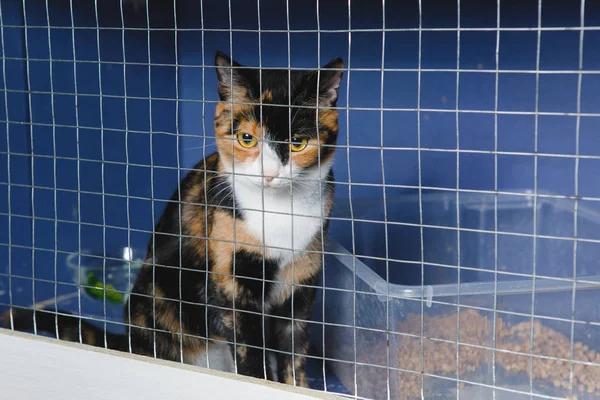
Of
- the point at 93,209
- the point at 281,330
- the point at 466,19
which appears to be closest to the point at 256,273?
the point at 281,330

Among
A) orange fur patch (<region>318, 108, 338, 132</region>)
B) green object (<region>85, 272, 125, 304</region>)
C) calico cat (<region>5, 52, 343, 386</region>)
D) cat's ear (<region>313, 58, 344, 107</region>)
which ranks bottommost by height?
green object (<region>85, 272, 125, 304</region>)

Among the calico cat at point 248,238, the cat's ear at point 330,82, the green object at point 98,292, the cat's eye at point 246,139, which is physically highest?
the cat's ear at point 330,82

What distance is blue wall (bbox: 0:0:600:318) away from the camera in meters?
1.52

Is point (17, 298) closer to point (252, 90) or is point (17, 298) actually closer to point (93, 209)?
point (93, 209)

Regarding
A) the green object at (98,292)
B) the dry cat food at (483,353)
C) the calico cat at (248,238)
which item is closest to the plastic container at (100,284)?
the green object at (98,292)

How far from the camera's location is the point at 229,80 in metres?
1.15

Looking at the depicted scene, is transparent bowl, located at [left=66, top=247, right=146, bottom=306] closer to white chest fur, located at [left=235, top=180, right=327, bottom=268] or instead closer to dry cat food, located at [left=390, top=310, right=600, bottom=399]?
white chest fur, located at [left=235, top=180, right=327, bottom=268]

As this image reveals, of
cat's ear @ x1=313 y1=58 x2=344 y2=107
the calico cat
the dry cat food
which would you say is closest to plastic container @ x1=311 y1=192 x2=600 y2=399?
the dry cat food

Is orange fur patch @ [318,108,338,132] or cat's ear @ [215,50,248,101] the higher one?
cat's ear @ [215,50,248,101]

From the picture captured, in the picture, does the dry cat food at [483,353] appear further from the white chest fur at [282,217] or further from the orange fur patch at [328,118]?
the orange fur patch at [328,118]

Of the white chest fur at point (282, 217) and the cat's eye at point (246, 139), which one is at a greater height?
the cat's eye at point (246, 139)

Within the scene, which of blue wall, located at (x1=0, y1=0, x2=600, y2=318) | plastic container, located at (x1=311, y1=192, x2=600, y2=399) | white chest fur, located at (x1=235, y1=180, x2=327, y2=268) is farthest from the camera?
blue wall, located at (x1=0, y1=0, x2=600, y2=318)

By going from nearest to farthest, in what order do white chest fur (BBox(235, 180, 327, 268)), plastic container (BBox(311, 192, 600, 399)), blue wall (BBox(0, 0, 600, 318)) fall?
plastic container (BBox(311, 192, 600, 399)) < white chest fur (BBox(235, 180, 327, 268)) < blue wall (BBox(0, 0, 600, 318))

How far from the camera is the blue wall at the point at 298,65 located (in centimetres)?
152
